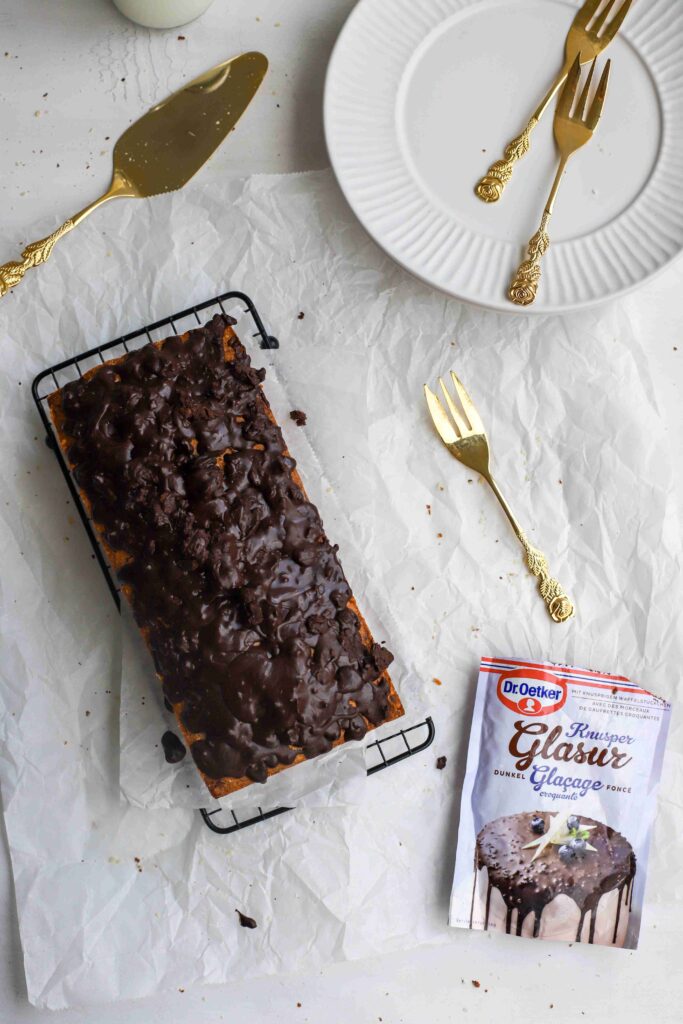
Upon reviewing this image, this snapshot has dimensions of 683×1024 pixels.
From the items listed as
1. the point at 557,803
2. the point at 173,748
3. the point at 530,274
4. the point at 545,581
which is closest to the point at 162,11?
the point at 530,274

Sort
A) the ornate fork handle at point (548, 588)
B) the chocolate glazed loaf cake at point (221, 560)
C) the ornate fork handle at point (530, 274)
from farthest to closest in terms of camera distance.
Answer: the ornate fork handle at point (548, 588) < the ornate fork handle at point (530, 274) < the chocolate glazed loaf cake at point (221, 560)

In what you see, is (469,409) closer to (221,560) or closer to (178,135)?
(221,560)

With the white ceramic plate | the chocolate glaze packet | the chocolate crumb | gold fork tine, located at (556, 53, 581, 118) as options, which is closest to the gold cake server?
the white ceramic plate

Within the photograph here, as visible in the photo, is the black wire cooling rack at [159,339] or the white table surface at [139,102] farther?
the white table surface at [139,102]

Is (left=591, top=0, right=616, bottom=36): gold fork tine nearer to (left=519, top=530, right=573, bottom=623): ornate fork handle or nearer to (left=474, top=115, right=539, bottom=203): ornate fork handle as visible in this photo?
(left=474, top=115, right=539, bottom=203): ornate fork handle

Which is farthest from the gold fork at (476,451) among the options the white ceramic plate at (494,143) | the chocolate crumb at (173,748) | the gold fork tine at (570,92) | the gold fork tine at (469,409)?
the chocolate crumb at (173,748)

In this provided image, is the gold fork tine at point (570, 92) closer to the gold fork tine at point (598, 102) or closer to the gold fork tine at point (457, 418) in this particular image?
the gold fork tine at point (598, 102)

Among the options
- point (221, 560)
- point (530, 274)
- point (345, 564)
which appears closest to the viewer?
point (221, 560)

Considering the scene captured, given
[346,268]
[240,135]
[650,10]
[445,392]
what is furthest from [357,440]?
[650,10]
